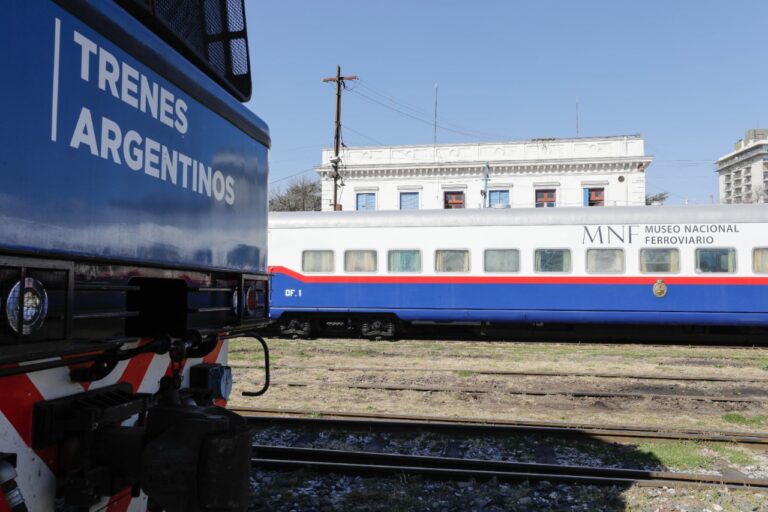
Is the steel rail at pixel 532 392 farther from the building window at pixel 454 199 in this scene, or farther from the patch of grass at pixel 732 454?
the building window at pixel 454 199

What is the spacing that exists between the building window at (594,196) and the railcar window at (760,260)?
21019 mm

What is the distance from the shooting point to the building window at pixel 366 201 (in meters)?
37.0

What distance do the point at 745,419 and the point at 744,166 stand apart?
15095 centimetres

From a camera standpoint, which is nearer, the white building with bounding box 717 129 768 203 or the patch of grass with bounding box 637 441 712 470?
the patch of grass with bounding box 637 441 712 470

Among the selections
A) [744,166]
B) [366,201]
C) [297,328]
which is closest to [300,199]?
[366,201]

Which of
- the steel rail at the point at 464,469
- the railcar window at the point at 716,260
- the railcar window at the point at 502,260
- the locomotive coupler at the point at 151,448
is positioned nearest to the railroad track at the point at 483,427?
the steel rail at the point at 464,469

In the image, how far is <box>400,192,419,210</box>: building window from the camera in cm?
3653

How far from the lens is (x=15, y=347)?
1647 mm

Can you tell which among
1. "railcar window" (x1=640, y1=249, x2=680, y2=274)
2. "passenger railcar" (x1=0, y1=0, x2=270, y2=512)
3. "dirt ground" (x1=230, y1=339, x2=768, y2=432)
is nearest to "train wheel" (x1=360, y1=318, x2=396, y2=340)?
"dirt ground" (x1=230, y1=339, x2=768, y2=432)

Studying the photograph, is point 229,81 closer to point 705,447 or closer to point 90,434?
point 90,434

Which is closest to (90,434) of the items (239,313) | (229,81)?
(239,313)

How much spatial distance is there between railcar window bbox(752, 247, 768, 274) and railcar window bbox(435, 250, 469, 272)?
256 inches

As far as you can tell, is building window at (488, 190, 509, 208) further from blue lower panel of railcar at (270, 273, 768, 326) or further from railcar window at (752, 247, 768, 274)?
railcar window at (752, 247, 768, 274)

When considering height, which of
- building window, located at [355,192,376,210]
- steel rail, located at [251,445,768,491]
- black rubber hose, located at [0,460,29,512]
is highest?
building window, located at [355,192,376,210]
